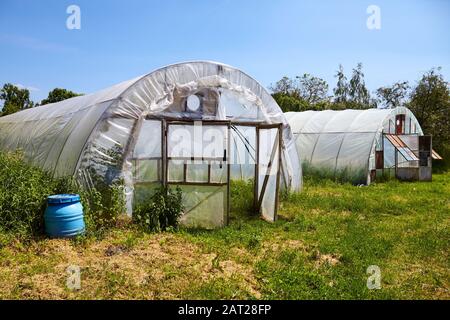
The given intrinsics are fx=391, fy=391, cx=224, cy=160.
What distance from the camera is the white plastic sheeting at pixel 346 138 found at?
49.6ft

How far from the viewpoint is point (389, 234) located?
741 cm

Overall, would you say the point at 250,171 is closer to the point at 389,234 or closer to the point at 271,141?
the point at 271,141

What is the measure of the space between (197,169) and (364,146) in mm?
8936

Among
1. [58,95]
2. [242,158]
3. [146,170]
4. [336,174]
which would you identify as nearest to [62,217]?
[146,170]

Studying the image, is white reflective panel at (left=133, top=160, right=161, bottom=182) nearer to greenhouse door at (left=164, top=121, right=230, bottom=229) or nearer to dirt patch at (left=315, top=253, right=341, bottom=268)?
greenhouse door at (left=164, top=121, right=230, bottom=229)

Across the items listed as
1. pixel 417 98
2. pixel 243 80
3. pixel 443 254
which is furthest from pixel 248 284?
pixel 417 98

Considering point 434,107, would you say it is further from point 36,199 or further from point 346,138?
point 36,199

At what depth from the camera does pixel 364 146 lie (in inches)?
599

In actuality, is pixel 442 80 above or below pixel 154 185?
above

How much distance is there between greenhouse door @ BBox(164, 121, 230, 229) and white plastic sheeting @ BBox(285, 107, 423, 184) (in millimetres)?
7475

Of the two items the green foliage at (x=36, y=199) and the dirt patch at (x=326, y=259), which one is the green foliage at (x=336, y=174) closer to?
the dirt patch at (x=326, y=259)

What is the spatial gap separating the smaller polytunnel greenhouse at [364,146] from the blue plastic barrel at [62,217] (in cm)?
1124

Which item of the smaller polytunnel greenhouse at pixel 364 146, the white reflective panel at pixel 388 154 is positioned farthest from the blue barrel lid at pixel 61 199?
the white reflective panel at pixel 388 154

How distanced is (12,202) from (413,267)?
646cm
